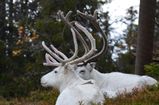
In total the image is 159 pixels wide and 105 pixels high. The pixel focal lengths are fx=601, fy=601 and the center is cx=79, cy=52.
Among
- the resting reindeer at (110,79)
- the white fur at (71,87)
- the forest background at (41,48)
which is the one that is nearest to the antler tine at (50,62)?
the white fur at (71,87)

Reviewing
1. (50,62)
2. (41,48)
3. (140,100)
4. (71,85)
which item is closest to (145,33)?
(41,48)

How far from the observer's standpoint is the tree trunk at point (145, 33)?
52.3ft

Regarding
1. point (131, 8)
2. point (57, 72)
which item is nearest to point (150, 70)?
point (57, 72)

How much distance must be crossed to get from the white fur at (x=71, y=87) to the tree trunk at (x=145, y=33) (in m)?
6.16

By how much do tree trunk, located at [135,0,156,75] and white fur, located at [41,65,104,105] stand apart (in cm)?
616

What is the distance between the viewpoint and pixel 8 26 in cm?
2720

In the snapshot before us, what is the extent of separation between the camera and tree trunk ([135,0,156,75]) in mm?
15953

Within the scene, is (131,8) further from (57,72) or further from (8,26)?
(57,72)

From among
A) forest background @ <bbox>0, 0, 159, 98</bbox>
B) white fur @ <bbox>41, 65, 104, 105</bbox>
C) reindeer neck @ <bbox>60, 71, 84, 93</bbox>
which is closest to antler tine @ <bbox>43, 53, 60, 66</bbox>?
white fur @ <bbox>41, 65, 104, 105</bbox>

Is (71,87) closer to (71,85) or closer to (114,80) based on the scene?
(71,85)

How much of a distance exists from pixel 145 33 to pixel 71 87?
7080mm

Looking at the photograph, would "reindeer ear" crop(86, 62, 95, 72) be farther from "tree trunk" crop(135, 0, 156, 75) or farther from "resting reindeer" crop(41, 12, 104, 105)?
"tree trunk" crop(135, 0, 156, 75)

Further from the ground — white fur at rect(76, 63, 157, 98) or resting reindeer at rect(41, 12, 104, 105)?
resting reindeer at rect(41, 12, 104, 105)

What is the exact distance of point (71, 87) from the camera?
30.5 feet
